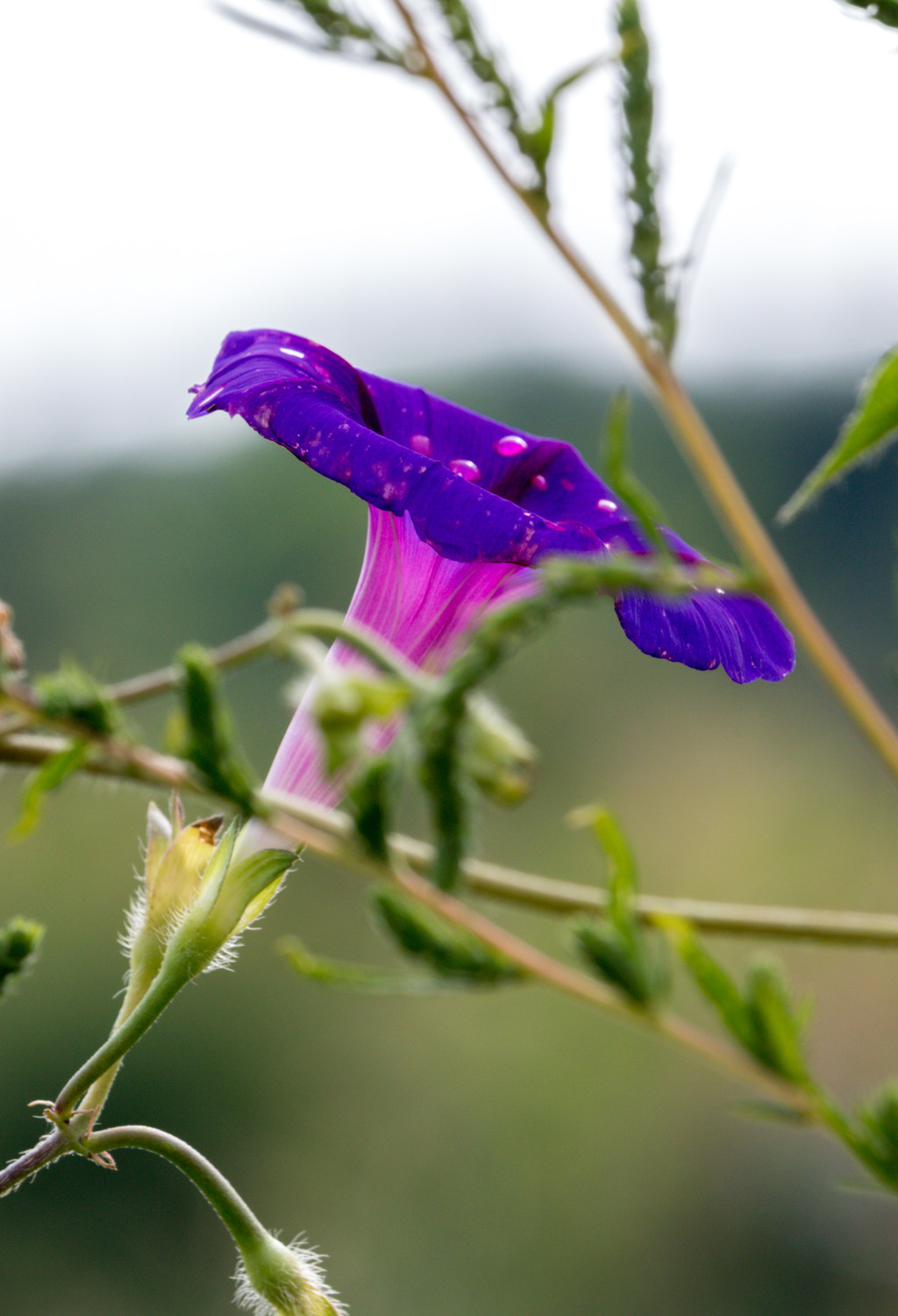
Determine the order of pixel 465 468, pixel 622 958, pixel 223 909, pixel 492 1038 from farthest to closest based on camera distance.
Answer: pixel 492 1038
pixel 465 468
pixel 223 909
pixel 622 958

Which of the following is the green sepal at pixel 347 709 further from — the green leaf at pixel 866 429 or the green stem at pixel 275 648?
the green leaf at pixel 866 429

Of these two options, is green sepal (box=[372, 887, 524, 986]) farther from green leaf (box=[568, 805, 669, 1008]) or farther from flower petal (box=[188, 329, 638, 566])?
flower petal (box=[188, 329, 638, 566])

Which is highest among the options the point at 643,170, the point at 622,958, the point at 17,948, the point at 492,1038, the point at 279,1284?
the point at 643,170

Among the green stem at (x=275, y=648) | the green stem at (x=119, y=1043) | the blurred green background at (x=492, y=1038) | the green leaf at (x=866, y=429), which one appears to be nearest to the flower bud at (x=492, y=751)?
the green stem at (x=275, y=648)

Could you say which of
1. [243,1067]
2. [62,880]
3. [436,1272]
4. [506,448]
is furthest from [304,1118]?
[506,448]

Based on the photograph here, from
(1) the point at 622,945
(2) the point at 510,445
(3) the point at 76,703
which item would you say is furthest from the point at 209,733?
(2) the point at 510,445

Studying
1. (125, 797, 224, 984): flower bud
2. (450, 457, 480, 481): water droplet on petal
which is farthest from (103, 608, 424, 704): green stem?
(450, 457, 480, 481): water droplet on petal

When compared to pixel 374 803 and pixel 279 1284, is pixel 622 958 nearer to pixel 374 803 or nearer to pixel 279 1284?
pixel 374 803
